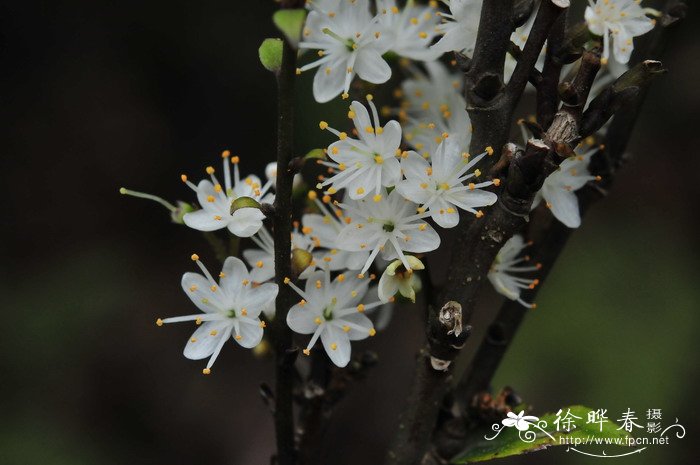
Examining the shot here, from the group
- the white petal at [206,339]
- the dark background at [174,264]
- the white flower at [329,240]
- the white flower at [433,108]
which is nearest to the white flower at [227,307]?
the white petal at [206,339]

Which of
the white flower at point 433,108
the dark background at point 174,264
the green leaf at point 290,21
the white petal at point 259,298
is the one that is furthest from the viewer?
the dark background at point 174,264

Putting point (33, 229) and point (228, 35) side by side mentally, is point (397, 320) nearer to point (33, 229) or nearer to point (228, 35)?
point (228, 35)

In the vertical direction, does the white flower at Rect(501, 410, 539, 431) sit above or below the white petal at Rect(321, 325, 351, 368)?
below

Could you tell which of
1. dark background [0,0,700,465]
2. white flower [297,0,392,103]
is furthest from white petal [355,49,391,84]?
dark background [0,0,700,465]

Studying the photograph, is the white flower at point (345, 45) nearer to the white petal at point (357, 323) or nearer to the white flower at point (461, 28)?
the white flower at point (461, 28)

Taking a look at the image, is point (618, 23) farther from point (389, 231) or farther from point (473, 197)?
point (389, 231)

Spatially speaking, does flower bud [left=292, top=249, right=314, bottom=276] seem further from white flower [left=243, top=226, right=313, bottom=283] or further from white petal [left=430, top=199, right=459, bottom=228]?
white petal [left=430, top=199, right=459, bottom=228]

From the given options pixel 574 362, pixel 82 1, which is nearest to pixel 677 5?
pixel 574 362
